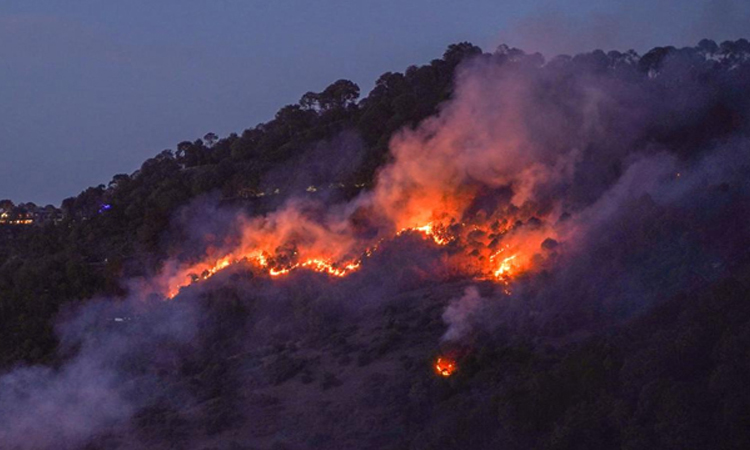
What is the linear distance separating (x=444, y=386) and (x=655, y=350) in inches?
144

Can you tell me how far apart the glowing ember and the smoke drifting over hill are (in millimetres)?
386

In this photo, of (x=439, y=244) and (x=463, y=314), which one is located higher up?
(x=439, y=244)

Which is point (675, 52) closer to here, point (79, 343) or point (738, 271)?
point (738, 271)

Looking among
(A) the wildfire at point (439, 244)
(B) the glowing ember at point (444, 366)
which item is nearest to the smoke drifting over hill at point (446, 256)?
(A) the wildfire at point (439, 244)

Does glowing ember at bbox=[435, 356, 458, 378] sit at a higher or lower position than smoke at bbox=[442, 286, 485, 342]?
lower

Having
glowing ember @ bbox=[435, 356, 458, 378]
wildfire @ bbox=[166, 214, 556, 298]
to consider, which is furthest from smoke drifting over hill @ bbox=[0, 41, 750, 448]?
glowing ember @ bbox=[435, 356, 458, 378]

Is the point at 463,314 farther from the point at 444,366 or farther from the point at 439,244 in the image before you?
the point at 439,244

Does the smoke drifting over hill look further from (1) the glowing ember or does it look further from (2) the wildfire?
(1) the glowing ember

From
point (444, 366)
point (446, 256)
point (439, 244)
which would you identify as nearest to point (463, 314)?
point (444, 366)

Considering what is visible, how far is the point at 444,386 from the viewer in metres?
15.8

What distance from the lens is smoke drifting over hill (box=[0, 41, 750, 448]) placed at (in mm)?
17344

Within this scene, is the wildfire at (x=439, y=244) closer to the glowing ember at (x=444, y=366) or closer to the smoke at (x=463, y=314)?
the smoke at (x=463, y=314)

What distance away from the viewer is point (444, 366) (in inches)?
651

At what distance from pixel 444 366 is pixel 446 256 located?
17.5 feet
